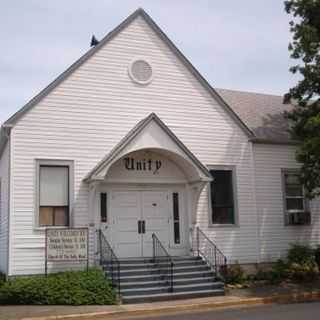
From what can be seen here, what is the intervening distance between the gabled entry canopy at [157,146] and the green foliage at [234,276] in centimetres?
308

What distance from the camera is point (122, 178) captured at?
16.9 metres

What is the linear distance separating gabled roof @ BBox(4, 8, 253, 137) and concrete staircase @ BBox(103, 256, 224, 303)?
5.27 m

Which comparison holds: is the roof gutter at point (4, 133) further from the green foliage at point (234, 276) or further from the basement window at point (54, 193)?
the green foliage at point (234, 276)

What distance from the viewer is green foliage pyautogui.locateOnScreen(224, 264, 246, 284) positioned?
16.8 metres

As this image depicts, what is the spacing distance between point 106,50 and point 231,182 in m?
6.30

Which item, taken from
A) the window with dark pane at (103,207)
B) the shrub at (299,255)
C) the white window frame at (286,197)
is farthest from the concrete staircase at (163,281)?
the white window frame at (286,197)

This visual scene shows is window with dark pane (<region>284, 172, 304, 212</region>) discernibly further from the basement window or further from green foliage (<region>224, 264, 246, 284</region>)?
the basement window

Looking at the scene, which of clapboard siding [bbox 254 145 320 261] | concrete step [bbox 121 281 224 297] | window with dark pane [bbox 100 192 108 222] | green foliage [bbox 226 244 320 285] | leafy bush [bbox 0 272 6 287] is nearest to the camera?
concrete step [bbox 121 281 224 297]

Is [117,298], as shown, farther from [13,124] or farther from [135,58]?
[135,58]

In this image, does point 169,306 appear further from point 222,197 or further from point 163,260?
point 222,197

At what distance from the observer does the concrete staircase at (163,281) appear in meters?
14.3

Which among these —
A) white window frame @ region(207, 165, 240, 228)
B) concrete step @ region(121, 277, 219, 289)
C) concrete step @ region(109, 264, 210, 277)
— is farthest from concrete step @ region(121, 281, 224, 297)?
white window frame @ region(207, 165, 240, 228)

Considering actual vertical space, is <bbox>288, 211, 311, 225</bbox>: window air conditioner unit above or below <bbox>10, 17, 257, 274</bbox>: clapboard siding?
below

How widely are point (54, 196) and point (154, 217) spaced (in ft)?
11.3
